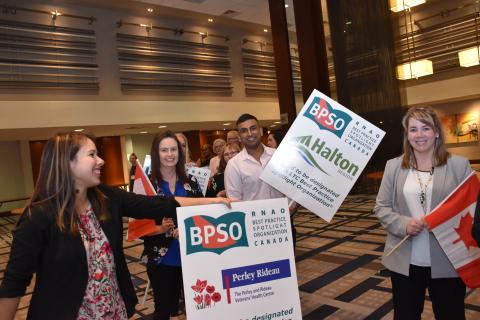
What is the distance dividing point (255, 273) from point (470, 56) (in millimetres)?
10237

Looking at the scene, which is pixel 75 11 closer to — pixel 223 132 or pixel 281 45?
pixel 281 45

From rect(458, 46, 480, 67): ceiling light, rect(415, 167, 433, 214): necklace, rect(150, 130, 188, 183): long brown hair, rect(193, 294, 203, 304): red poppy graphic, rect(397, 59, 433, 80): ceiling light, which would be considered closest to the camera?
rect(193, 294, 203, 304): red poppy graphic

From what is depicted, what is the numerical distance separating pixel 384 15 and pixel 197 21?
647 centimetres

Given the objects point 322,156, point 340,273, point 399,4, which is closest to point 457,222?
point 322,156

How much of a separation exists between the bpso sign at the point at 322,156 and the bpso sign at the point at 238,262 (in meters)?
0.38

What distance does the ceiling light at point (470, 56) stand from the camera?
975 cm

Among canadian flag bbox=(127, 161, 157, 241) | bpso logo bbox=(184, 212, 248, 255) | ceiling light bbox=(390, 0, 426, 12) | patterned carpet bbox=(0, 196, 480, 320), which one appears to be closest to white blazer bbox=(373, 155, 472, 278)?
bpso logo bbox=(184, 212, 248, 255)

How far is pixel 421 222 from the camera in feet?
6.26

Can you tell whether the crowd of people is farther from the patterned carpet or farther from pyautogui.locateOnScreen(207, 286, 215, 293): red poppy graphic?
the patterned carpet

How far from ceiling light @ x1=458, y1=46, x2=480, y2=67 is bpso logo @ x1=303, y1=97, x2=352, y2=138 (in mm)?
9344

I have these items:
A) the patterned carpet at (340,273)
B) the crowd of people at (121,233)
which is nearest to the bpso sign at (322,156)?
the crowd of people at (121,233)

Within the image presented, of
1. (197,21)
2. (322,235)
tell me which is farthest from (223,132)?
(322,235)

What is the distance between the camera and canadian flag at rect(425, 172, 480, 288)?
1878 millimetres

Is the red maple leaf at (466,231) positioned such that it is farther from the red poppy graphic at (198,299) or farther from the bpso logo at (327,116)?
the red poppy graphic at (198,299)
